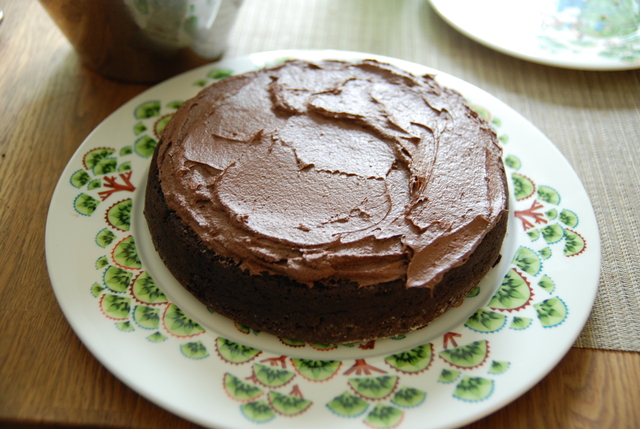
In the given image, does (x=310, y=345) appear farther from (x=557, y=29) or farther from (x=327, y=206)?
(x=557, y=29)

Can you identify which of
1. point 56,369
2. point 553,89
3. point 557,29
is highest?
point 557,29

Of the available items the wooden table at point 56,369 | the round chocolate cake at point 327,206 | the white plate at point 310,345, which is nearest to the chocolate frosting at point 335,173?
the round chocolate cake at point 327,206

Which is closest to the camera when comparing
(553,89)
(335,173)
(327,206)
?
(327,206)

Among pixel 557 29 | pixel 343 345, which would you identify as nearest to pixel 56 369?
pixel 343 345

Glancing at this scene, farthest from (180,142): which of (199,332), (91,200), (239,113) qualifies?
(199,332)

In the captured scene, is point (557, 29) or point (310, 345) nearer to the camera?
point (310, 345)

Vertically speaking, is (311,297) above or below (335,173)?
below

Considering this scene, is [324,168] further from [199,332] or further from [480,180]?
[199,332]
